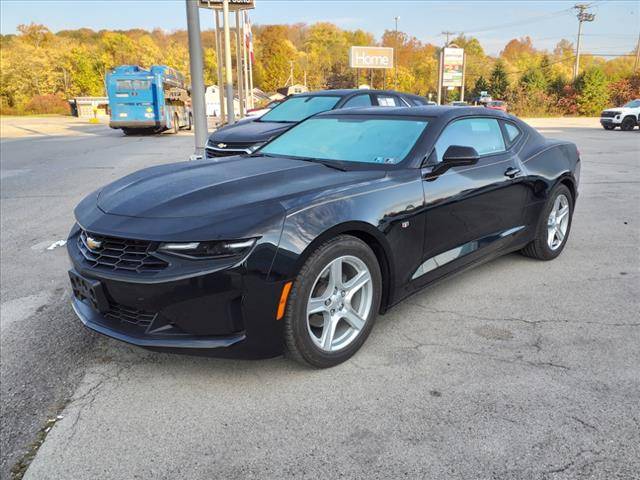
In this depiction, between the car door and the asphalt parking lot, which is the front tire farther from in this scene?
the car door

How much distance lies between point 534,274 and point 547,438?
2527 millimetres

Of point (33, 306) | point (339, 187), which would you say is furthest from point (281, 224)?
point (33, 306)

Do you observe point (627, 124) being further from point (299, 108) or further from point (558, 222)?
point (558, 222)

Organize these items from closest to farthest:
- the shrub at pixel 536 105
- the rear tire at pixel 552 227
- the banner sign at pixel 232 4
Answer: the rear tire at pixel 552 227 → the banner sign at pixel 232 4 → the shrub at pixel 536 105

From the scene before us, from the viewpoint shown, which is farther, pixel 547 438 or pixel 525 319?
pixel 525 319

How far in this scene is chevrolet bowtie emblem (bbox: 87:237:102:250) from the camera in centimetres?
284

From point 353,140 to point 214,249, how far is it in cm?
175

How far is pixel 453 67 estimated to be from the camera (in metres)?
56.4

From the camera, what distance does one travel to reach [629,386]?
285 cm

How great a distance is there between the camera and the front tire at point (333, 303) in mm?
2777

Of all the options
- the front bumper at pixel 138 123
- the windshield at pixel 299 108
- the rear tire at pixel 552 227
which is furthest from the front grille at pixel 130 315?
the front bumper at pixel 138 123

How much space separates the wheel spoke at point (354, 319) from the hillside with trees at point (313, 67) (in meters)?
52.3

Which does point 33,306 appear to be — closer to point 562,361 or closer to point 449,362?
point 449,362

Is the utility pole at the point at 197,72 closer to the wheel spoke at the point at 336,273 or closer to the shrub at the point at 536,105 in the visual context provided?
the wheel spoke at the point at 336,273
